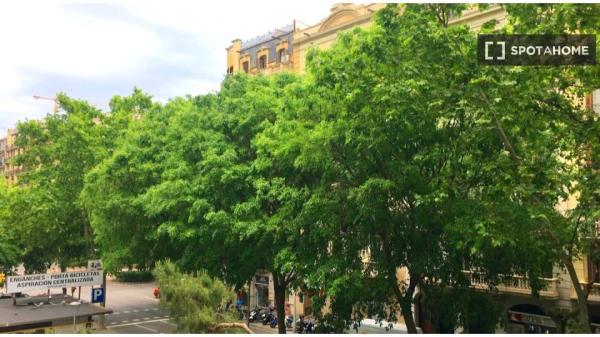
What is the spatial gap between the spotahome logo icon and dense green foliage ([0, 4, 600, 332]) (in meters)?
0.24

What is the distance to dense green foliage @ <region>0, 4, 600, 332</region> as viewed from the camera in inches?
464

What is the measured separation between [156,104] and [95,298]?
33.2 feet

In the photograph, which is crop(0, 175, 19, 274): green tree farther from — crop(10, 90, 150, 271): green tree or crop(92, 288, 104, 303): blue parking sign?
crop(92, 288, 104, 303): blue parking sign

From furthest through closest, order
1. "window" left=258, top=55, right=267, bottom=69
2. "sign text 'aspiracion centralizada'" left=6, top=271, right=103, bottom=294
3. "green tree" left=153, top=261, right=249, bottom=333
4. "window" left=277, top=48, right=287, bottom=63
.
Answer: "window" left=258, top=55, right=267, bottom=69, "window" left=277, top=48, right=287, bottom=63, "sign text 'aspiracion centralizada'" left=6, top=271, right=103, bottom=294, "green tree" left=153, top=261, right=249, bottom=333

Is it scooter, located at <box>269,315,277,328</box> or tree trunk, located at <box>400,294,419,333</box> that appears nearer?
tree trunk, located at <box>400,294,419,333</box>

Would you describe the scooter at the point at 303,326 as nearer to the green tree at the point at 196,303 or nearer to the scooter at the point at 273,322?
the scooter at the point at 273,322

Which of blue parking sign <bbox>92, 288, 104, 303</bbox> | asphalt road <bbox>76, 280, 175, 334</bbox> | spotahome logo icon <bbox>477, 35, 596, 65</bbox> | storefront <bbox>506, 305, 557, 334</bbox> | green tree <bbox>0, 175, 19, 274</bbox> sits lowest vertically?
asphalt road <bbox>76, 280, 175, 334</bbox>

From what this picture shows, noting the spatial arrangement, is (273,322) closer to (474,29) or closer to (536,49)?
(474,29)

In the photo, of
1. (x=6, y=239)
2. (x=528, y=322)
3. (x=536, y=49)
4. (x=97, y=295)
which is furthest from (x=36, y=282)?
(x=528, y=322)

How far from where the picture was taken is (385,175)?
14.6 meters

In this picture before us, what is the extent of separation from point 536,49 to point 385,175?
4.88 m

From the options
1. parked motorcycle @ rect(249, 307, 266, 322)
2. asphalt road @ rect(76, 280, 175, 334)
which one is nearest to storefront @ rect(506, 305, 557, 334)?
asphalt road @ rect(76, 280, 175, 334)

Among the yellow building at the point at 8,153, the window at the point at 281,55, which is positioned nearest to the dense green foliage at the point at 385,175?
the window at the point at 281,55

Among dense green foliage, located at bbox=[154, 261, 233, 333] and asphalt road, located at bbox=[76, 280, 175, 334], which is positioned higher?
dense green foliage, located at bbox=[154, 261, 233, 333]
